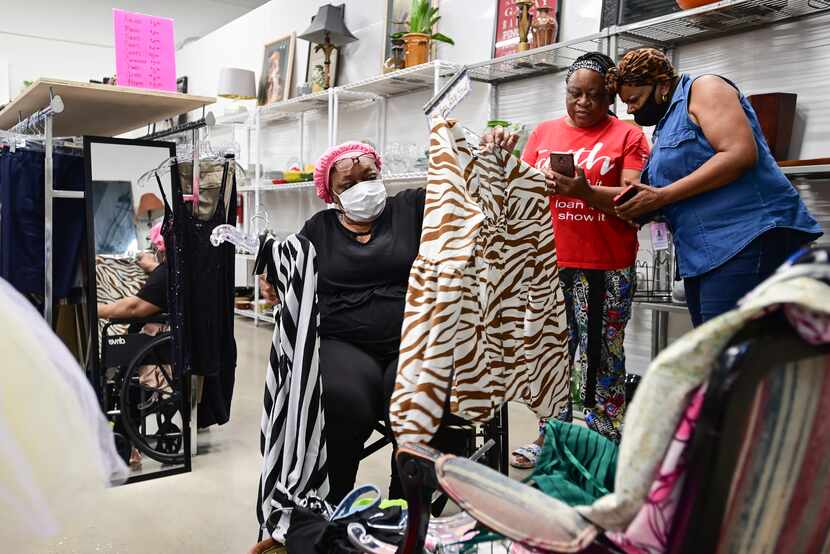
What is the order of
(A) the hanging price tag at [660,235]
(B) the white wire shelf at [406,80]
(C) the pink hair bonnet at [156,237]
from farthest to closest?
(B) the white wire shelf at [406,80] → (C) the pink hair bonnet at [156,237] → (A) the hanging price tag at [660,235]

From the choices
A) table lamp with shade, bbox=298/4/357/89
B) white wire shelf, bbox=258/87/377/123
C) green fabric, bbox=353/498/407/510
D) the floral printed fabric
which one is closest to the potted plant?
white wire shelf, bbox=258/87/377/123

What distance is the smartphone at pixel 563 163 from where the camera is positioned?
221 cm

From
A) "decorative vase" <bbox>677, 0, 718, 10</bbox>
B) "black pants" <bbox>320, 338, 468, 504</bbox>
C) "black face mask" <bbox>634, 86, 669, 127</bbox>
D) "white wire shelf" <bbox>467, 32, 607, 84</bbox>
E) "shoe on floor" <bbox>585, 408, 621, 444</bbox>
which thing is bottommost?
"shoe on floor" <bbox>585, 408, 621, 444</bbox>

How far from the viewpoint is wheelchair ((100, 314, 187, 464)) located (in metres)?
2.82

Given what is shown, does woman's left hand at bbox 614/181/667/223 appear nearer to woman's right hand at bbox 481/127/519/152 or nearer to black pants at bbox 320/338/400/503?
woman's right hand at bbox 481/127/519/152

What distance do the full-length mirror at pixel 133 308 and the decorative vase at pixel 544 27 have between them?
2145 mm

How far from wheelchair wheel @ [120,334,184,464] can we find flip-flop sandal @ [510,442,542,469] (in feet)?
4.43

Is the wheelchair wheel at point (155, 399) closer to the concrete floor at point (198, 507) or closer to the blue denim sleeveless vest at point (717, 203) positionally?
the concrete floor at point (198, 507)

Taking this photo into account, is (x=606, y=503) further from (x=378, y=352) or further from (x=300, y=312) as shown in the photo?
(x=378, y=352)

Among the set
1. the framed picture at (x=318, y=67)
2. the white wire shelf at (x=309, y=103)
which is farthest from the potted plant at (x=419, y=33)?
the framed picture at (x=318, y=67)

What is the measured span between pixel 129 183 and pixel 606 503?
252 cm

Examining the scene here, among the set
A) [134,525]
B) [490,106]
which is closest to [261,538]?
[134,525]

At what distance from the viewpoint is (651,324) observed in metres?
3.74

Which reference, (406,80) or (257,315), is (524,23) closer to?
(406,80)
